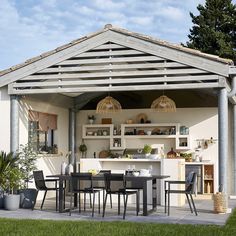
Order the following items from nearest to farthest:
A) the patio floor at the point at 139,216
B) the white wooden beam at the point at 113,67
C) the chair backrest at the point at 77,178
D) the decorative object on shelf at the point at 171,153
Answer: the patio floor at the point at 139,216, the chair backrest at the point at 77,178, the white wooden beam at the point at 113,67, the decorative object on shelf at the point at 171,153

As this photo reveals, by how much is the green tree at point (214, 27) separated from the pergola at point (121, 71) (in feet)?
53.6

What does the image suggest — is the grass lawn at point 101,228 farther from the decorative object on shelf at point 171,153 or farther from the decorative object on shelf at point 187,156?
the decorative object on shelf at point 171,153

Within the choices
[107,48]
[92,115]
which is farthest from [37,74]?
[92,115]

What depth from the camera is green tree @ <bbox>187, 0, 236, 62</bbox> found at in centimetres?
2875

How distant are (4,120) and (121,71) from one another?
10.3 feet

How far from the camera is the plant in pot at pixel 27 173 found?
12555mm

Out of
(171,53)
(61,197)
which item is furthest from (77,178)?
(171,53)

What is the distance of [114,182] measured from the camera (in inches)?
478

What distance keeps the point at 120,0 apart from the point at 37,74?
273 cm

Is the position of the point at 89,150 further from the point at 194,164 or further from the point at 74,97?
the point at 194,164

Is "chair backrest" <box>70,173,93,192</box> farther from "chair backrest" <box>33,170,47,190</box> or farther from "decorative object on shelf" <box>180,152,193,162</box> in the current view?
"decorative object on shelf" <box>180,152,193,162</box>

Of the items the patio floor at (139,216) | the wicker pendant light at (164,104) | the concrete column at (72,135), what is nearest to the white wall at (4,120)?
the patio floor at (139,216)

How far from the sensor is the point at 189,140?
614 inches

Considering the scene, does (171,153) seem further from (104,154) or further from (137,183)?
(137,183)
